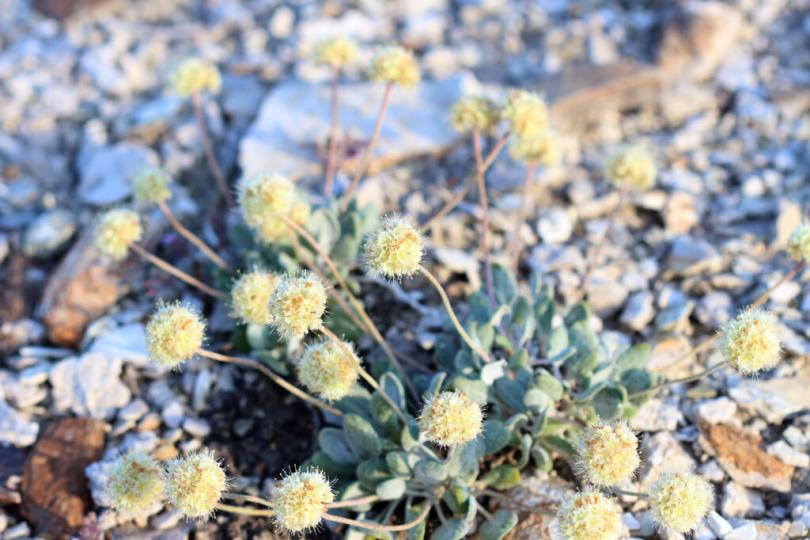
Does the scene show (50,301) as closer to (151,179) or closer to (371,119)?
(151,179)

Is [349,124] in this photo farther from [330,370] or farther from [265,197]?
[330,370]

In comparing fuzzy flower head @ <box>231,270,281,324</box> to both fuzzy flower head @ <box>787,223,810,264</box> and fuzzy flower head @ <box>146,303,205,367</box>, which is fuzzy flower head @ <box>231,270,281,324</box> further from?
fuzzy flower head @ <box>787,223,810,264</box>

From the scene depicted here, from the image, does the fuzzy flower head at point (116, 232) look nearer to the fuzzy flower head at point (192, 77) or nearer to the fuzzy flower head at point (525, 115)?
the fuzzy flower head at point (192, 77)

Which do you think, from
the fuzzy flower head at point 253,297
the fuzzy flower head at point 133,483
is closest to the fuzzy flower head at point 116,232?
the fuzzy flower head at point 253,297

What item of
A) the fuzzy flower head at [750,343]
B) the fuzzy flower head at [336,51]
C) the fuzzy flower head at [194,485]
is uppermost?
the fuzzy flower head at [336,51]

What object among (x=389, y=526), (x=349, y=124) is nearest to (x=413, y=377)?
(x=389, y=526)
